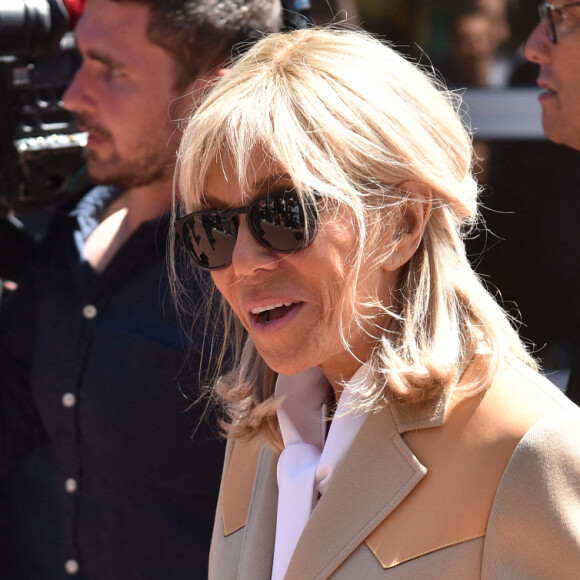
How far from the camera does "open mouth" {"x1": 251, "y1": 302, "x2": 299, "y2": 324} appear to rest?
4.44 ft

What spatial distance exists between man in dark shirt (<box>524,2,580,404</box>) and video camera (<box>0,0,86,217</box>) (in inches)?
48.2

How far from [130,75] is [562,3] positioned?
1045mm

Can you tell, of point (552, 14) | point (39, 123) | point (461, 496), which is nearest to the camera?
point (461, 496)

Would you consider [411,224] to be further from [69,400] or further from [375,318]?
[69,400]

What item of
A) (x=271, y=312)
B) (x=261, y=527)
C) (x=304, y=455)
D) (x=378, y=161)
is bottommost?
(x=261, y=527)

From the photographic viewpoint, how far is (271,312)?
1.37m

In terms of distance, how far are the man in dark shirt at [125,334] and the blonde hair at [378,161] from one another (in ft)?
2.30

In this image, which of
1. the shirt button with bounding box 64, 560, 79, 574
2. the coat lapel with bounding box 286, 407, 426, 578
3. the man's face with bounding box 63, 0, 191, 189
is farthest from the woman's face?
the shirt button with bounding box 64, 560, 79, 574

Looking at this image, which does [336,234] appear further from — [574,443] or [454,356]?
[574,443]

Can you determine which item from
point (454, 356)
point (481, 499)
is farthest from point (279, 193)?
point (481, 499)

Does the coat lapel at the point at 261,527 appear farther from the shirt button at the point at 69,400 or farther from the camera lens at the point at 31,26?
the camera lens at the point at 31,26

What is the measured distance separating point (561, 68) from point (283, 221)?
93 cm

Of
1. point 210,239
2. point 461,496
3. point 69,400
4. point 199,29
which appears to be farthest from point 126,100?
point 461,496

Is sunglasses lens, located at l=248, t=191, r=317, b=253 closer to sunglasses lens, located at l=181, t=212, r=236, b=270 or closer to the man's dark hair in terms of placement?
sunglasses lens, located at l=181, t=212, r=236, b=270
